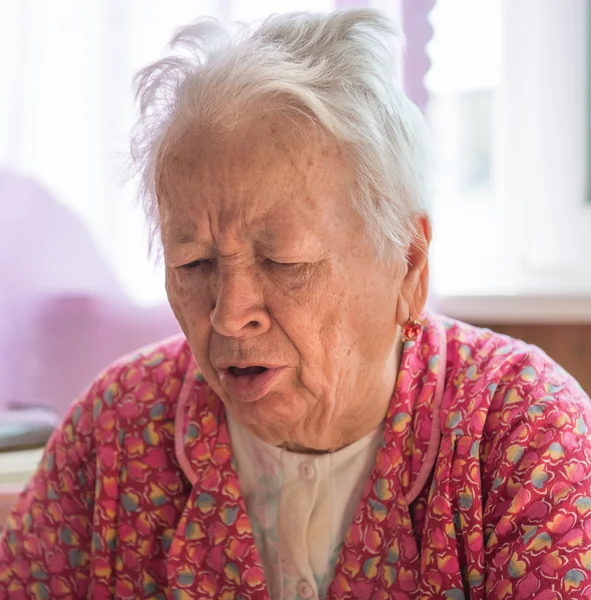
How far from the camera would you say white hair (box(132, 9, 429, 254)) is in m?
1.04

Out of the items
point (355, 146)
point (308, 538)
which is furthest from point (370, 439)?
point (355, 146)

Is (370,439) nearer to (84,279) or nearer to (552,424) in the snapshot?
(552,424)

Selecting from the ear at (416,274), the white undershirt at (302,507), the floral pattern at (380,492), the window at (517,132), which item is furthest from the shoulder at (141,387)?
the window at (517,132)

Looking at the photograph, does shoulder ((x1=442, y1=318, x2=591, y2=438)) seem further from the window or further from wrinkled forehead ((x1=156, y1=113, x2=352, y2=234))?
the window

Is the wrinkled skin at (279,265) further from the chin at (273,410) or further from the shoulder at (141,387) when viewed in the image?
the shoulder at (141,387)

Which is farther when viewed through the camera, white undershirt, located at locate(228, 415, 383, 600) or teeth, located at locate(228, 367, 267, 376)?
white undershirt, located at locate(228, 415, 383, 600)

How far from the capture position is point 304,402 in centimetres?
112

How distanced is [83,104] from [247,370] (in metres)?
1.07

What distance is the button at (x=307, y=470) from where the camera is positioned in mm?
1234

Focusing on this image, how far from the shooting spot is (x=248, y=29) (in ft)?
3.77

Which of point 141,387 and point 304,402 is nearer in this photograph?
point 304,402

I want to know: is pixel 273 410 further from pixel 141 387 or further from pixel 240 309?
pixel 141 387

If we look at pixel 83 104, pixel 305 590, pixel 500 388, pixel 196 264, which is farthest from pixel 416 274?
pixel 83 104

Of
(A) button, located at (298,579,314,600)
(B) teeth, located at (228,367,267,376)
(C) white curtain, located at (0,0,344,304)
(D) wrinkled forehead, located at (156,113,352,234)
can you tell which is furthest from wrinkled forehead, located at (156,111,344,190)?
(C) white curtain, located at (0,0,344,304)
